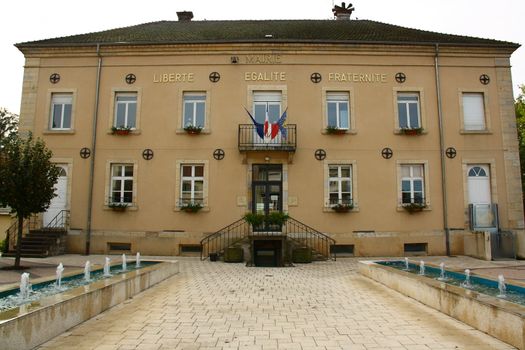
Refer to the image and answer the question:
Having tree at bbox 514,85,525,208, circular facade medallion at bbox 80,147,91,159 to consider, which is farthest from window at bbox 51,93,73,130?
tree at bbox 514,85,525,208

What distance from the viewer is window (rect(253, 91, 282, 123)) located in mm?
16172

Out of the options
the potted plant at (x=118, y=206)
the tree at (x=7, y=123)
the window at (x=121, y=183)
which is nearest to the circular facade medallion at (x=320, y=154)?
the window at (x=121, y=183)

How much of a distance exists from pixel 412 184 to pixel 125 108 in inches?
472

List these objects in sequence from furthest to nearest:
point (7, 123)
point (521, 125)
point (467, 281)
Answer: point (7, 123), point (521, 125), point (467, 281)

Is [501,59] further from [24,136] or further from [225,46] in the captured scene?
[24,136]

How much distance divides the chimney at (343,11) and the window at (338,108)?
7378mm

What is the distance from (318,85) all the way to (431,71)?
15.4 feet

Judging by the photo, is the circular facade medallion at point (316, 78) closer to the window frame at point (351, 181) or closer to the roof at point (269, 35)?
the roof at point (269, 35)

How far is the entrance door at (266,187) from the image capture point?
15.6 meters

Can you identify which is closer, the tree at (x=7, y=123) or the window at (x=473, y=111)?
the window at (x=473, y=111)

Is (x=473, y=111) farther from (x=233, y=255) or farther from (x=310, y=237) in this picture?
(x=233, y=255)

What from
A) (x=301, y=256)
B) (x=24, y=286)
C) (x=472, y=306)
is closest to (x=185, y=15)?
(x=301, y=256)

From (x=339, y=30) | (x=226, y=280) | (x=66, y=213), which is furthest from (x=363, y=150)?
(x=66, y=213)

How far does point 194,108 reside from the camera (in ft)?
53.5
